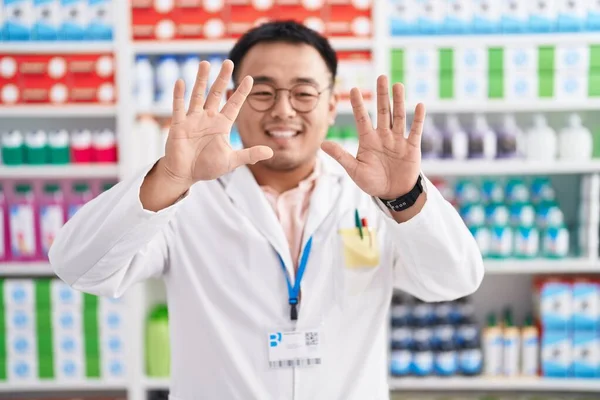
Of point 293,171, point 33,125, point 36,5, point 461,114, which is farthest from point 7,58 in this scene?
point 461,114

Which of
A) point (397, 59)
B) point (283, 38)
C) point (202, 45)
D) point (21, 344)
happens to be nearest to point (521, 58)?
→ point (397, 59)

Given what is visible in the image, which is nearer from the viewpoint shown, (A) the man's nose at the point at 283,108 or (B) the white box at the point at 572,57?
(A) the man's nose at the point at 283,108

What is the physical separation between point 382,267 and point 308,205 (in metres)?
0.27

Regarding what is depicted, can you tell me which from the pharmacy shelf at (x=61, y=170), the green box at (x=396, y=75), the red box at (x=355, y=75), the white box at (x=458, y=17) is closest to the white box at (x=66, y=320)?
the pharmacy shelf at (x=61, y=170)

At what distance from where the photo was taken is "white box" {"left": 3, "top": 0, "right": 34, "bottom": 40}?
9.68ft

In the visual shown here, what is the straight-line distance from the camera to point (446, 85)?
2.92 meters

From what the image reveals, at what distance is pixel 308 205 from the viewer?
1.62 m

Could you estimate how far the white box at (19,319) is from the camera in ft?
9.75

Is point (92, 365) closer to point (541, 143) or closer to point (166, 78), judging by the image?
point (166, 78)

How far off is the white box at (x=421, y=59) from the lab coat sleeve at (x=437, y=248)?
173 cm

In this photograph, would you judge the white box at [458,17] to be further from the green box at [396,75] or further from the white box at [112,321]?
the white box at [112,321]

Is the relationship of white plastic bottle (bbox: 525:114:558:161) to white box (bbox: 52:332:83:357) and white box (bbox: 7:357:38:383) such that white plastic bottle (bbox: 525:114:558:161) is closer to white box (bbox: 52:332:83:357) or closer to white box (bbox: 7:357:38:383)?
white box (bbox: 52:332:83:357)

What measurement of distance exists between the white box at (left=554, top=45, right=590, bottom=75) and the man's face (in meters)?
1.83

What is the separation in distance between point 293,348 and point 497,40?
2.12 m
